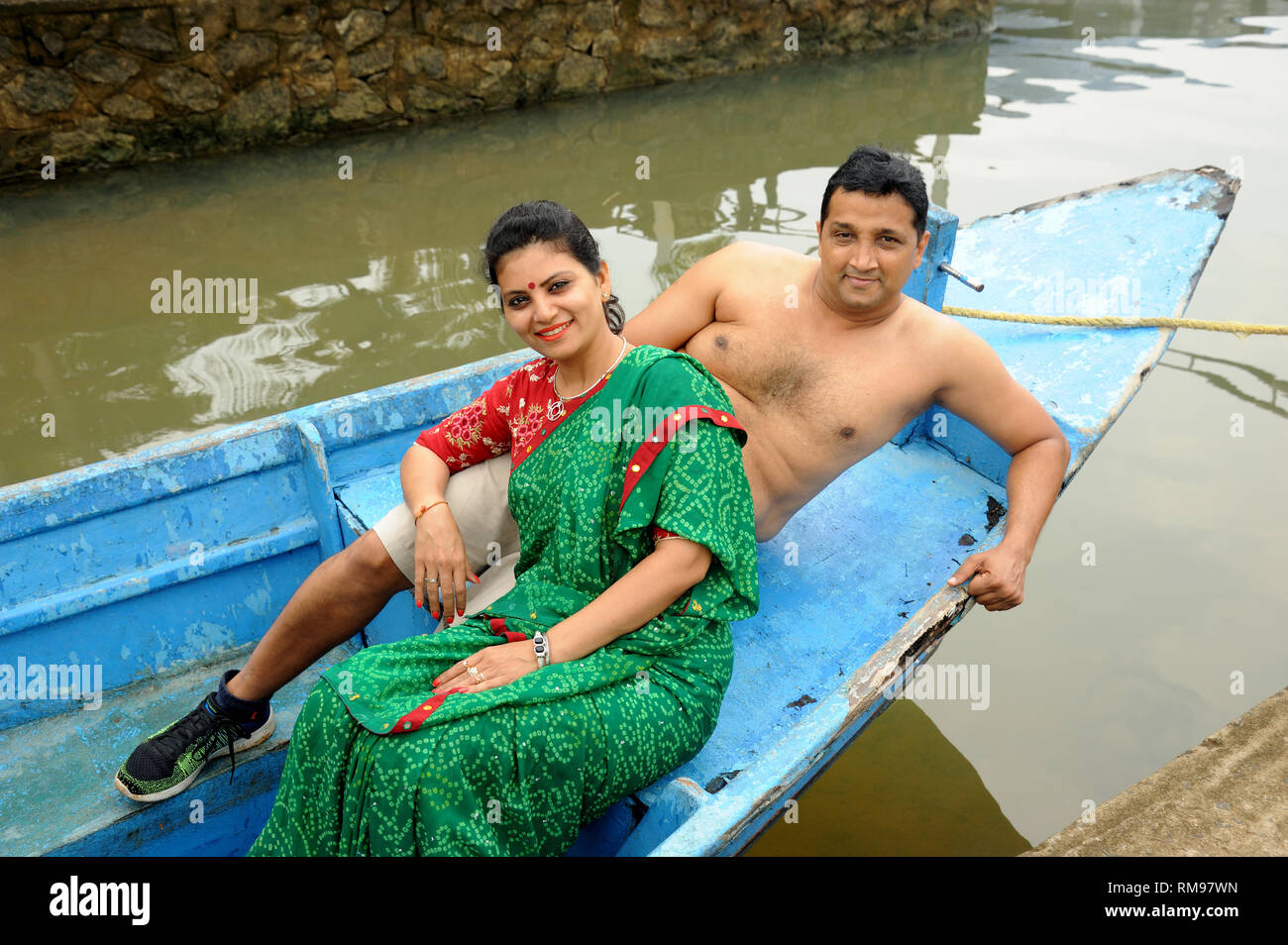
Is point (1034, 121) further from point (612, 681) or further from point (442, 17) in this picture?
point (612, 681)

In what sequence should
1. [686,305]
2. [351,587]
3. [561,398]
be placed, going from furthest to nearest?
[686,305], [351,587], [561,398]

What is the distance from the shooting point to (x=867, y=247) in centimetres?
241

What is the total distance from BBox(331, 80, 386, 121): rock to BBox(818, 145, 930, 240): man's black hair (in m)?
6.83

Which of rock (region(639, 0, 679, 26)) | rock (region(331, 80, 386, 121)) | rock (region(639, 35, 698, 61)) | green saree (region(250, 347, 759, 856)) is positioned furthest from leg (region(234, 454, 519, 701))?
rock (region(639, 35, 698, 61))

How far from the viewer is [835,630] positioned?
104 inches

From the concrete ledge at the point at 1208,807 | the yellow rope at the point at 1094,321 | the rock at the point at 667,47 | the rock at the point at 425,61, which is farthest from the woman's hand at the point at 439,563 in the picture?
the rock at the point at 667,47

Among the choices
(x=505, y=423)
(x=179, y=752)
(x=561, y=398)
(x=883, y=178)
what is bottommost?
(x=179, y=752)

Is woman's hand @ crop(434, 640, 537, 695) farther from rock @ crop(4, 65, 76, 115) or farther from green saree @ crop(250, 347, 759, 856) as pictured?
rock @ crop(4, 65, 76, 115)

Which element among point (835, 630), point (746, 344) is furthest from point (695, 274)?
point (835, 630)

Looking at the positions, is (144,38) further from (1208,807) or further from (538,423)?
(1208,807)

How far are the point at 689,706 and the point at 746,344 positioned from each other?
1.11 metres

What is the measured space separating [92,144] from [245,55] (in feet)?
4.25

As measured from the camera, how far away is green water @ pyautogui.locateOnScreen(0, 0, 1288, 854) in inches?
133

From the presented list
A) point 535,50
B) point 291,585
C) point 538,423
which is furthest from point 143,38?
point 538,423
